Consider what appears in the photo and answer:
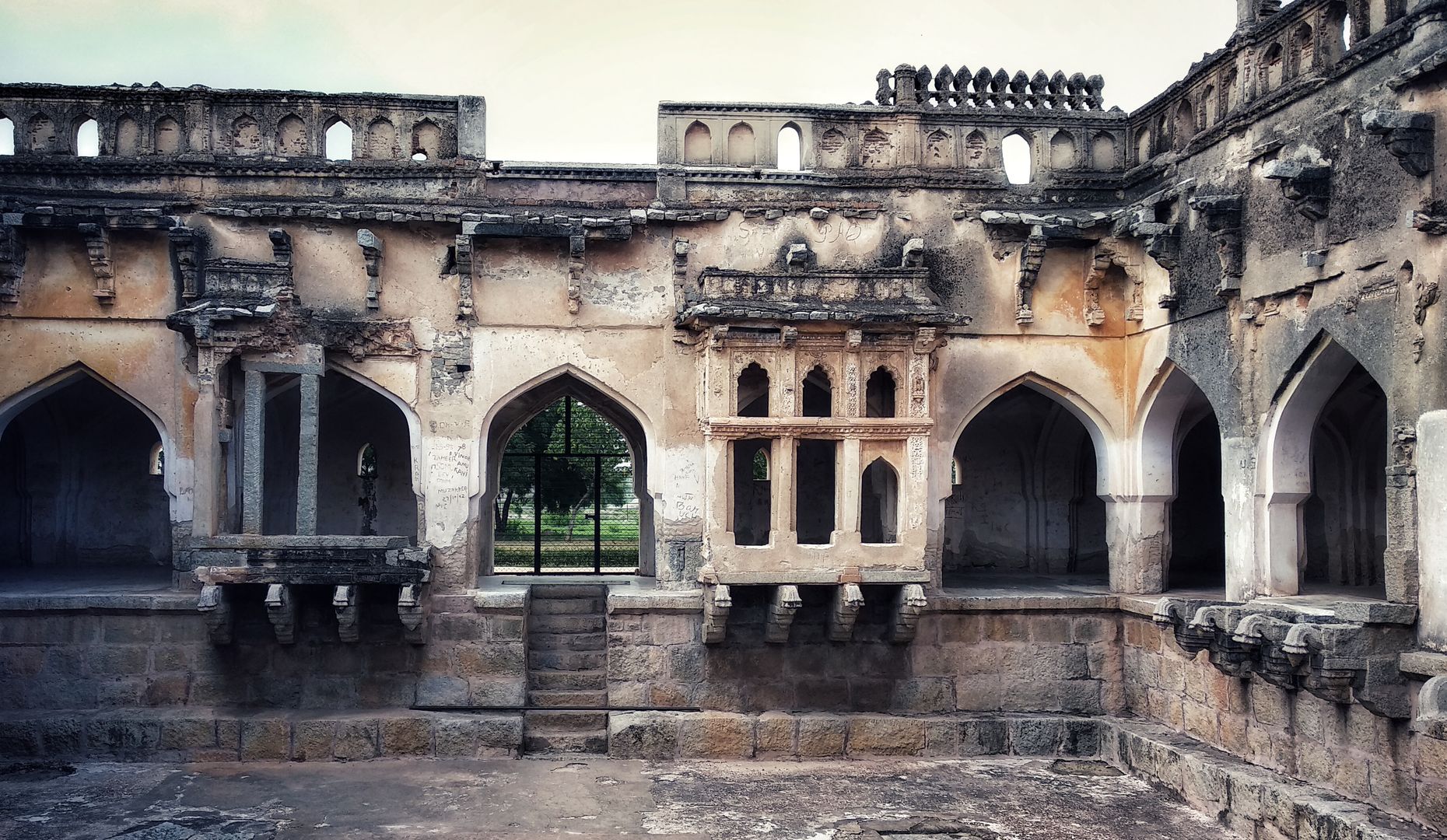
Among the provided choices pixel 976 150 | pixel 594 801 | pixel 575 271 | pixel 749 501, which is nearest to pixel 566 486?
pixel 749 501

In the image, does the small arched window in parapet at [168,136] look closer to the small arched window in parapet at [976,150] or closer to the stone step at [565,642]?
the stone step at [565,642]

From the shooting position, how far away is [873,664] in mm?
11672

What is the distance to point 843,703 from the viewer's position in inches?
458

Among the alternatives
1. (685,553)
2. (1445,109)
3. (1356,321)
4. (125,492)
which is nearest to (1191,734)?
(1356,321)

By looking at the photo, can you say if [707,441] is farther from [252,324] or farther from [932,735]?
[252,324]

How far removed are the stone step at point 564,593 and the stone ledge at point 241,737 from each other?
1535 millimetres

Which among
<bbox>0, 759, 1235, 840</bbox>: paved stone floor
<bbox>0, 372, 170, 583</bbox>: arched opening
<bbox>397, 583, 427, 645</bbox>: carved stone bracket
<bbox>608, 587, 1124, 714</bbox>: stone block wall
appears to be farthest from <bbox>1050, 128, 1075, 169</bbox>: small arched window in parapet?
<bbox>0, 372, 170, 583</bbox>: arched opening

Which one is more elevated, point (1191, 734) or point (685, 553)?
point (685, 553)

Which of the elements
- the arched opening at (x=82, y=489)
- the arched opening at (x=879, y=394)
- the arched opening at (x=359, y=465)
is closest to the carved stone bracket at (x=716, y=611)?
the arched opening at (x=879, y=394)

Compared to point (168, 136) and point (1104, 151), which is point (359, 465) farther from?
point (1104, 151)

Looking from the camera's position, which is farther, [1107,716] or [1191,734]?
[1107,716]

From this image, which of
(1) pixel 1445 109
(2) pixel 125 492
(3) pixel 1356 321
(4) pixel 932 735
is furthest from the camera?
(2) pixel 125 492

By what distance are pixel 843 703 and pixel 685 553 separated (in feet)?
6.50

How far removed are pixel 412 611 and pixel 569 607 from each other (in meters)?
1.70
